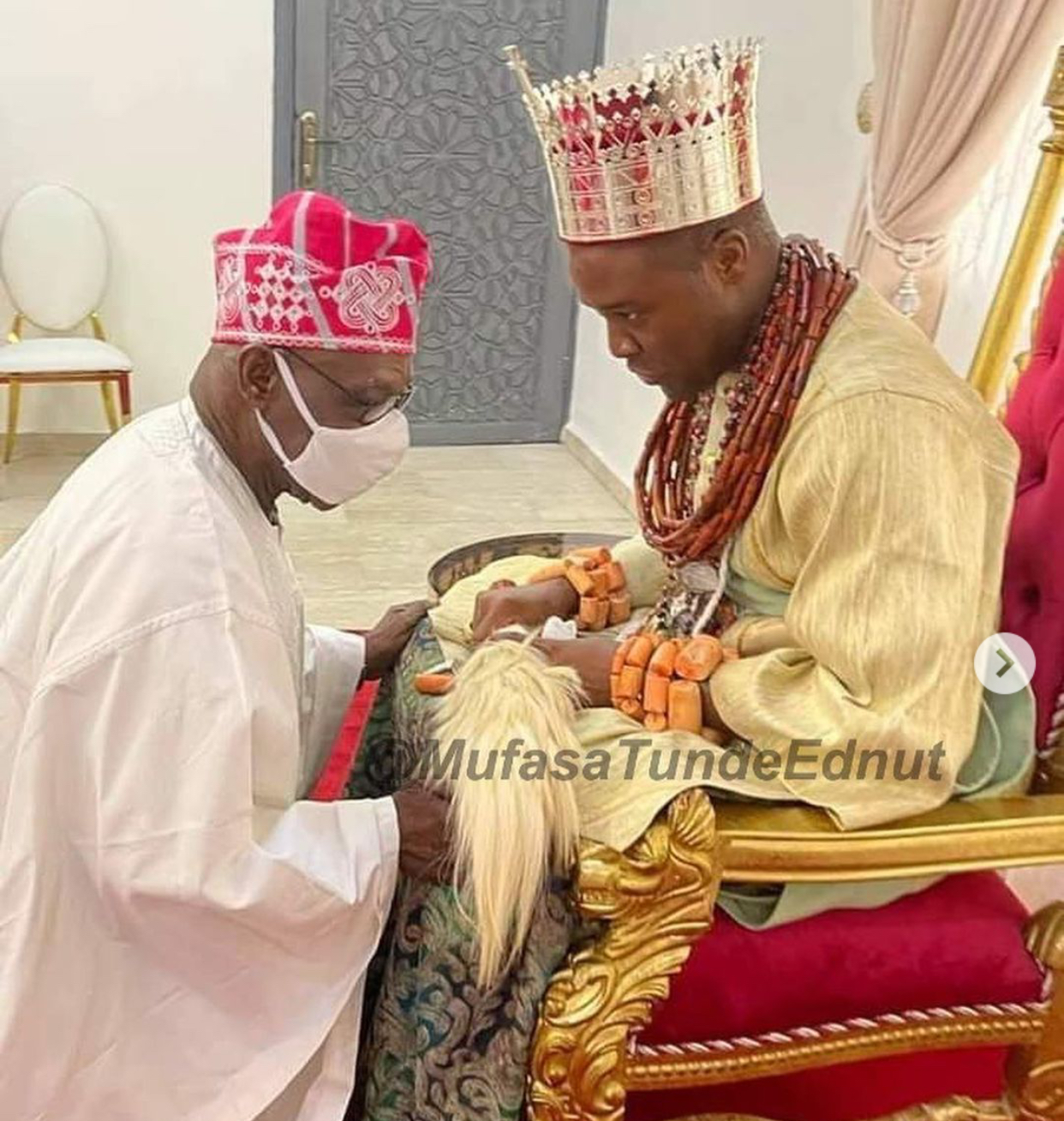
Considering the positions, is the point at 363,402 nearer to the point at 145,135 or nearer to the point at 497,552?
the point at 497,552

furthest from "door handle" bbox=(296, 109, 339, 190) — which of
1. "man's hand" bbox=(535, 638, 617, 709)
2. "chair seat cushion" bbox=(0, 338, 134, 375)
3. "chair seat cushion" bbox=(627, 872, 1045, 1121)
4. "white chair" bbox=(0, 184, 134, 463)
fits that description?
"chair seat cushion" bbox=(627, 872, 1045, 1121)

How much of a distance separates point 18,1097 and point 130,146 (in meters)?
4.09

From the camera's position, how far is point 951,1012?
158cm

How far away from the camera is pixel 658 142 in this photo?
1483 mm

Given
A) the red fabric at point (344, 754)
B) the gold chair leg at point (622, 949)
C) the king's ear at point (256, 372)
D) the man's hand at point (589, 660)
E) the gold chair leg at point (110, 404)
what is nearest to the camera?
the gold chair leg at point (622, 949)

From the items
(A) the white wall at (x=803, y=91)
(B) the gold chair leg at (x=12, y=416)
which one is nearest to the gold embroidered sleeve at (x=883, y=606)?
(A) the white wall at (x=803, y=91)

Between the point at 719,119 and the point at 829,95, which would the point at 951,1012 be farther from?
the point at 829,95

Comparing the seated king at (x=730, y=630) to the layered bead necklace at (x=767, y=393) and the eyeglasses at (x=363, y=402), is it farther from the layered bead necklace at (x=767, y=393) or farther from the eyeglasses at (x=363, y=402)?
the eyeglasses at (x=363, y=402)

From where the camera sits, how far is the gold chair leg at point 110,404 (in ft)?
16.2

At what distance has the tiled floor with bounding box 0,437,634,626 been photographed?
408 centimetres

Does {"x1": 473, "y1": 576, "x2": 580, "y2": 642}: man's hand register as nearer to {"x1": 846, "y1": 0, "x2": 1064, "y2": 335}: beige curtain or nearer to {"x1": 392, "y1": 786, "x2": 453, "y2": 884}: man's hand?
{"x1": 392, "y1": 786, "x2": 453, "y2": 884}: man's hand

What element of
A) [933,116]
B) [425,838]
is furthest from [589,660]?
[933,116]

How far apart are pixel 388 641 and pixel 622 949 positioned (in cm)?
64

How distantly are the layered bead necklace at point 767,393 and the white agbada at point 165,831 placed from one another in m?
0.50
